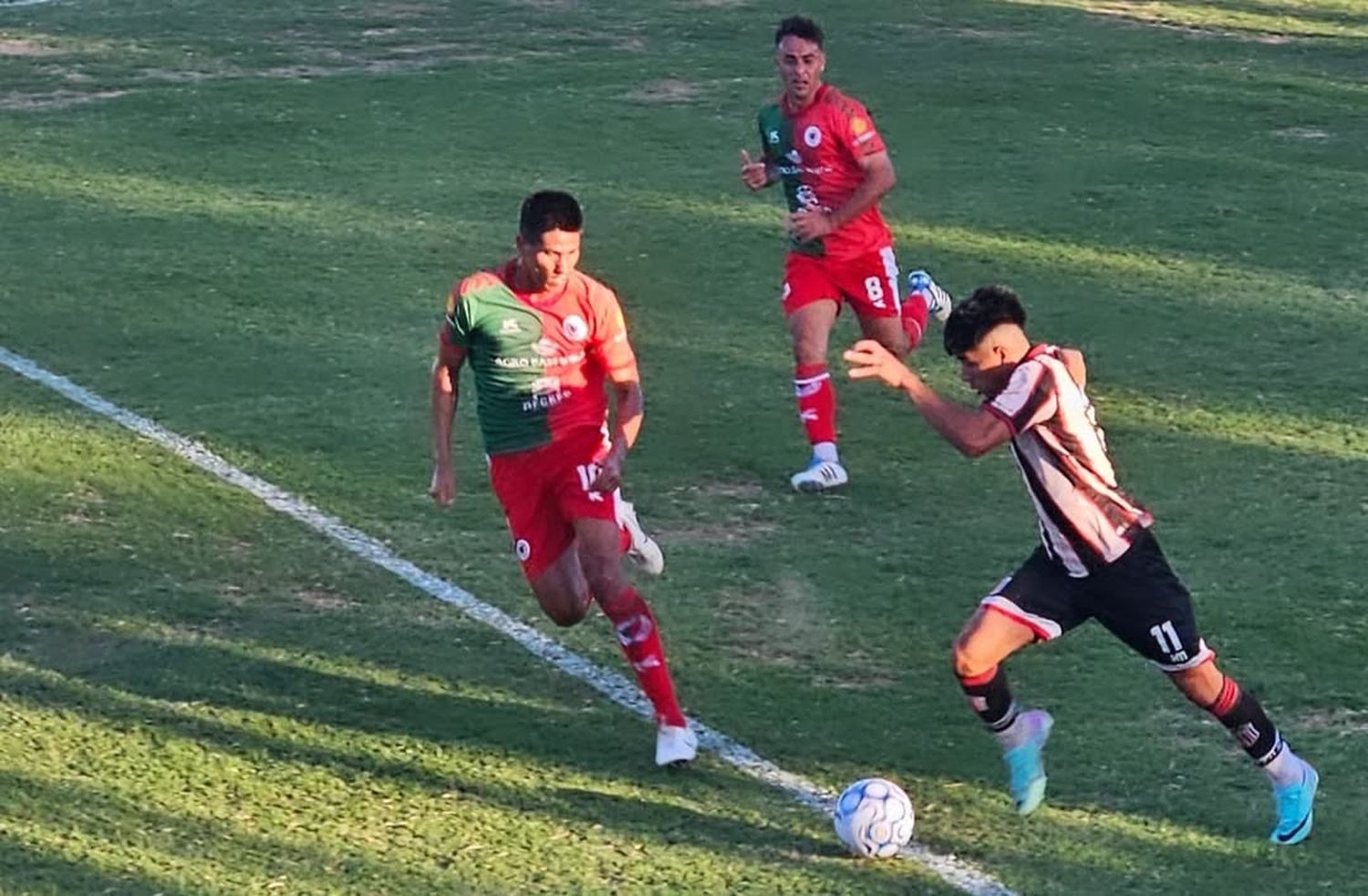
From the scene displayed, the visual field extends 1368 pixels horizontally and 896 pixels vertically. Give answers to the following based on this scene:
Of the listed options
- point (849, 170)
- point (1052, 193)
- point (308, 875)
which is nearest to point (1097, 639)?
point (849, 170)

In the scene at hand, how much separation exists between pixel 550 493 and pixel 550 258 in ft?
2.79

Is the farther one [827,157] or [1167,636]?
[827,157]

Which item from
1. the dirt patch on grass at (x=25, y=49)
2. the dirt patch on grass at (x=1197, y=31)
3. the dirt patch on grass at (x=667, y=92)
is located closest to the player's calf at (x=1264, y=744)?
the dirt patch on grass at (x=667, y=92)

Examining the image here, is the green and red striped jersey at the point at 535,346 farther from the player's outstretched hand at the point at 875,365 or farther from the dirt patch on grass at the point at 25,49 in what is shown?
the dirt patch on grass at the point at 25,49

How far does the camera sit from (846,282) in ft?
32.3

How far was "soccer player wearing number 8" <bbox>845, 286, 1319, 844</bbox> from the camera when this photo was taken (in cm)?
637

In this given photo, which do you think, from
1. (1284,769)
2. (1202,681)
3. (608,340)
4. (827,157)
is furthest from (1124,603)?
(827,157)

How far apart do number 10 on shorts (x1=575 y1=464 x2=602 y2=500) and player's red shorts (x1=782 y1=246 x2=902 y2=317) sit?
2727 millimetres

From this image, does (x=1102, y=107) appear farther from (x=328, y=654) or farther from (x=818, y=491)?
(x=328, y=654)

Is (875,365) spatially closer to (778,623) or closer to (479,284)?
(479,284)

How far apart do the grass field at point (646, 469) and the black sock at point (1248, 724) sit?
291 mm

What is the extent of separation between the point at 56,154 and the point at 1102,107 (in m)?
8.13

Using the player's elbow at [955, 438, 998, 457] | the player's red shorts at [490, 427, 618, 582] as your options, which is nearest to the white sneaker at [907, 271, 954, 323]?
the player's red shorts at [490, 427, 618, 582]

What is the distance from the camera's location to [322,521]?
9.54 metres
